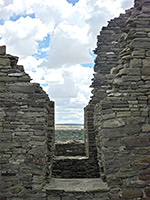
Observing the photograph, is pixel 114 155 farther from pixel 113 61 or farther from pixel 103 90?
pixel 113 61

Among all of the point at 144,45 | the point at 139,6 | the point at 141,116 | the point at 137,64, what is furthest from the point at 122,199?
the point at 139,6

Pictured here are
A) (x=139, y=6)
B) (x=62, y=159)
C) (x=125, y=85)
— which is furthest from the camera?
(x=62, y=159)

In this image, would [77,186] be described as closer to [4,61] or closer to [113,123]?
[113,123]

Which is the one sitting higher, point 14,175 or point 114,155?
point 114,155

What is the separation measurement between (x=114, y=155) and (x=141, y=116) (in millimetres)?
1173

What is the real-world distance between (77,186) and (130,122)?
7.09 feet

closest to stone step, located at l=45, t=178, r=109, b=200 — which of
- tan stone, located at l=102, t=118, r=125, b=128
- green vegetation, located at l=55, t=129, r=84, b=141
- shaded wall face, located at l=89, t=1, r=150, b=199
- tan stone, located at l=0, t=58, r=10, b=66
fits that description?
shaded wall face, located at l=89, t=1, r=150, b=199

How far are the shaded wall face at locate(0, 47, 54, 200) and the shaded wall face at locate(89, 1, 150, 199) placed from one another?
5.24 feet

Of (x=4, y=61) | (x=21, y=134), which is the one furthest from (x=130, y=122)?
(x=4, y=61)

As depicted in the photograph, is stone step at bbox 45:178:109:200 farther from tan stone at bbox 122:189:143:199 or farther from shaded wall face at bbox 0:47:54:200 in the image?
tan stone at bbox 122:189:143:199

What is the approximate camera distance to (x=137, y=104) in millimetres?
5633

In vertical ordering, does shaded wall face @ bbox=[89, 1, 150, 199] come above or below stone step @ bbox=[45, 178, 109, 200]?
above

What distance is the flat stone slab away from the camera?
547 centimetres

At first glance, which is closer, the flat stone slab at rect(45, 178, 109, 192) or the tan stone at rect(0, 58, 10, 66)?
the flat stone slab at rect(45, 178, 109, 192)
